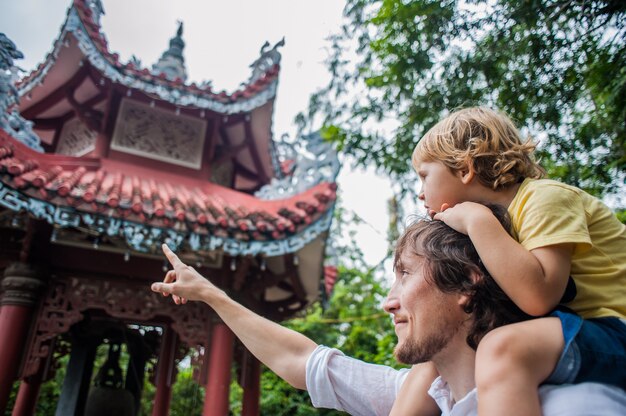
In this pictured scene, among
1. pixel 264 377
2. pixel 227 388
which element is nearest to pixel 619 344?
pixel 227 388

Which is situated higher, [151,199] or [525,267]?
[151,199]

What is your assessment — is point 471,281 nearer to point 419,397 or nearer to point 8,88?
point 419,397

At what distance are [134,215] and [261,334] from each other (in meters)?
2.68

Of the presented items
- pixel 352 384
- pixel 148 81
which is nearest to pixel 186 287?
pixel 352 384

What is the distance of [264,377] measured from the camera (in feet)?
30.0

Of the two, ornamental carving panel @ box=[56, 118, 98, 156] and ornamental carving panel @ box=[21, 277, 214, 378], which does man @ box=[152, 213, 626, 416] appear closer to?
ornamental carving panel @ box=[21, 277, 214, 378]

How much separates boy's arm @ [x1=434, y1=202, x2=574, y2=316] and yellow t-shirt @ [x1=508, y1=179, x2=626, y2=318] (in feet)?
0.11

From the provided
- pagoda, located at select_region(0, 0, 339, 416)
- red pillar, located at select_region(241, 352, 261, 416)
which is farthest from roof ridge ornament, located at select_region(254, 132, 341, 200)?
red pillar, located at select_region(241, 352, 261, 416)

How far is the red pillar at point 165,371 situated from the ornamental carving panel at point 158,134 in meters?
2.12

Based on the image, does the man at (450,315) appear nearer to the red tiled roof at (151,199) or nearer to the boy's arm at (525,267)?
the boy's arm at (525,267)

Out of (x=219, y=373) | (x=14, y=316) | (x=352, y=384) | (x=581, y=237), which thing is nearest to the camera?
(x=581, y=237)

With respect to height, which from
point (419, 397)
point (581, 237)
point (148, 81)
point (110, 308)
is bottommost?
point (419, 397)

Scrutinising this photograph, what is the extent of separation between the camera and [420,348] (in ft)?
3.72

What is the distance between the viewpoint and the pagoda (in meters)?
3.88
